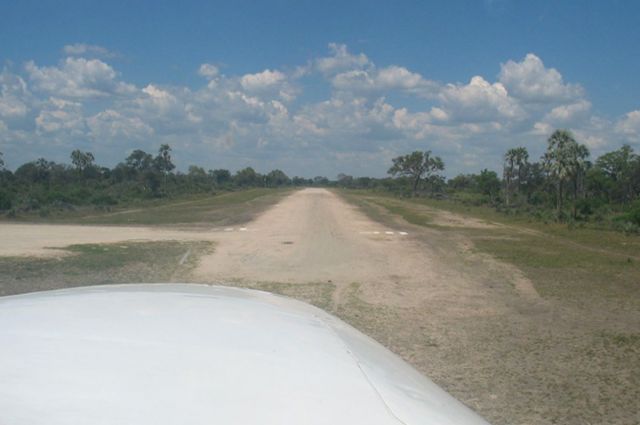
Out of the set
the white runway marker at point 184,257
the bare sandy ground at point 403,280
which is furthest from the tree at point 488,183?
the white runway marker at point 184,257

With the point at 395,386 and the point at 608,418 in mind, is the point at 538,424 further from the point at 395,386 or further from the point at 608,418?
the point at 395,386

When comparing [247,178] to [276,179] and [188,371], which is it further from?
[188,371]

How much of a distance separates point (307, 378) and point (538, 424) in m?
3.77

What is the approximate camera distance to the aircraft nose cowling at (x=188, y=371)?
1636 mm

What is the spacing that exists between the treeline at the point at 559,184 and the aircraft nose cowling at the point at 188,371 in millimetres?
27210

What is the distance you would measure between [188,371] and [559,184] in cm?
3739

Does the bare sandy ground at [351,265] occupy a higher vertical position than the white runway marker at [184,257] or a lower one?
lower

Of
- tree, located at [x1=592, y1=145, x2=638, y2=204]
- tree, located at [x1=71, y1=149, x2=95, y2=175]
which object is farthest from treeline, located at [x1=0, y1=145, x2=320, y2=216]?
tree, located at [x1=592, y1=145, x2=638, y2=204]

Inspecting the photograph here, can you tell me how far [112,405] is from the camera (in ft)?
5.32

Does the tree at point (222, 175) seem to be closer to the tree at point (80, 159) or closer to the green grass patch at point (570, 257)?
the tree at point (80, 159)

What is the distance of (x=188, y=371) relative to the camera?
1.83 m

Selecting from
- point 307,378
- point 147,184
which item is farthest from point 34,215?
point 147,184

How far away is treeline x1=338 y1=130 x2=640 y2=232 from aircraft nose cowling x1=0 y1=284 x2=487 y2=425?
89.3 ft

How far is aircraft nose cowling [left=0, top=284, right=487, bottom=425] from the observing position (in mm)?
1636
